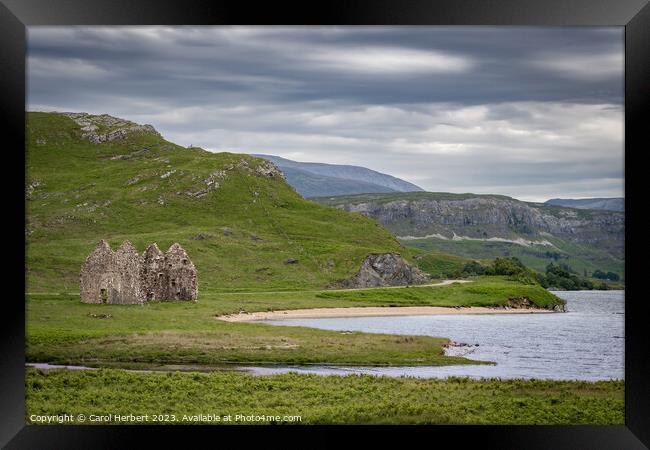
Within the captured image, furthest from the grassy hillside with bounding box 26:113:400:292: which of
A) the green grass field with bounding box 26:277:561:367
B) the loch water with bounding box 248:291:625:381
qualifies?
the loch water with bounding box 248:291:625:381

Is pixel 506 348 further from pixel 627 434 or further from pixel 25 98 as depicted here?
pixel 25 98

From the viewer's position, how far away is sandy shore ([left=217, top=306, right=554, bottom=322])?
2009 inches

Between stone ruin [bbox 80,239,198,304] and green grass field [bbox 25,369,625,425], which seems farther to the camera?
stone ruin [bbox 80,239,198,304]

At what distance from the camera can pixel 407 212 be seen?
17688 centimetres

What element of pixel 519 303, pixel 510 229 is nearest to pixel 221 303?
pixel 519 303

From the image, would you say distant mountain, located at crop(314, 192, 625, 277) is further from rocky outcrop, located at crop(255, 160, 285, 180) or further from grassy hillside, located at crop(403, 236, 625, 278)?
rocky outcrop, located at crop(255, 160, 285, 180)

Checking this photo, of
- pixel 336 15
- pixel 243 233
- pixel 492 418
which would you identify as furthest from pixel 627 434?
pixel 243 233

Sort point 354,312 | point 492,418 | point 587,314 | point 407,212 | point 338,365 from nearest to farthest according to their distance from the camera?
1. point 492,418
2. point 338,365
3. point 587,314
4. point 354,312
5. point 407,212

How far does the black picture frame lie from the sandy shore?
24488 millimetres

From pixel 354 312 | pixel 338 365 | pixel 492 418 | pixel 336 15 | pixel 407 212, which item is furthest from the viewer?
pixel 407 212

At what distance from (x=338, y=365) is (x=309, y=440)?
38.2 ft

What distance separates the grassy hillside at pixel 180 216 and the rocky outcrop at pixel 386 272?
1.86 meters

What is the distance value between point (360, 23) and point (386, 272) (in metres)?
74.6

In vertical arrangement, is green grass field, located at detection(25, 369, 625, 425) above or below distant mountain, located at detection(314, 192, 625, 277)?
below
